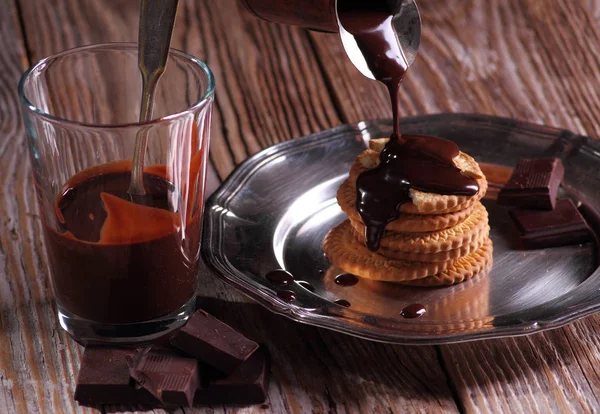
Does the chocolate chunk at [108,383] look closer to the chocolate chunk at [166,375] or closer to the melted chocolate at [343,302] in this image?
the chocolate chunk at [166,375]

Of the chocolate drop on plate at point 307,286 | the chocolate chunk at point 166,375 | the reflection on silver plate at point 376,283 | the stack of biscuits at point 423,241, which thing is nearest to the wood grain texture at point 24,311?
the chocolate chunk at point 166,375

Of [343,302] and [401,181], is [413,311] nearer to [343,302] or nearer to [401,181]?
[343,302]

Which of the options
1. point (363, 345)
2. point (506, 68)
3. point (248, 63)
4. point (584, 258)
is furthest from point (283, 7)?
point (506, 68)

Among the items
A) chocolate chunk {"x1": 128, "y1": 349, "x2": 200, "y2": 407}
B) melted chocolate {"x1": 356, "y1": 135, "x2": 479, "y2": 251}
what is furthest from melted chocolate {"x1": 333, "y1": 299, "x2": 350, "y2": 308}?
chocolate chunk {"x1": 128, "y1": 349, "x2": 200, "y2": 407}

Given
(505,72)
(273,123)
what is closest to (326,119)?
(273,123)

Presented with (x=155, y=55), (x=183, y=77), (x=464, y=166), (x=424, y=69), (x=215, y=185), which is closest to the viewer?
(x=155, y=55)

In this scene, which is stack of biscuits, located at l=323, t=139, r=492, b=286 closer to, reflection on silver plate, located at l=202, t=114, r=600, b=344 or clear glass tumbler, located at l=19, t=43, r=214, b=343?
reflection on silver plate, located at l=202, t=114, r=600, b=344

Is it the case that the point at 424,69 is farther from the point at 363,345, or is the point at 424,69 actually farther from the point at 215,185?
the point at 363,345
